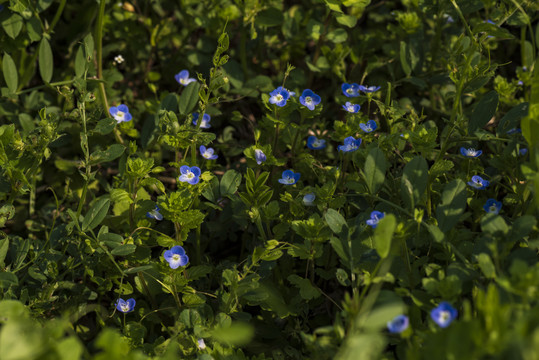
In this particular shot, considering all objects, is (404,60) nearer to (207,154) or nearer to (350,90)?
(350,90)

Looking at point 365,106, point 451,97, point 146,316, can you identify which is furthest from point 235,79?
point 146,316

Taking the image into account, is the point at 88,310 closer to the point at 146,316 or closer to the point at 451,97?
the point at 146,316

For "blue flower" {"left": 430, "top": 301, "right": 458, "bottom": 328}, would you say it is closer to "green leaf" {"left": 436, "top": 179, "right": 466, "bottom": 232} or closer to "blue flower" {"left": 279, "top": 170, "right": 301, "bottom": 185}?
"green leaf" {"left": 436, "top": 179, "right": 466, "bottom": 232}

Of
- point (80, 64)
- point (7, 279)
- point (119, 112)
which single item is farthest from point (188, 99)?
point (7, 279)

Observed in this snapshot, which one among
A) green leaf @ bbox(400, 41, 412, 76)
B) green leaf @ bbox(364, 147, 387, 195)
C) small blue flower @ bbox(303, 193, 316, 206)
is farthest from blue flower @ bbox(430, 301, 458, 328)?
green leaf @ bbox(400, 41, 412, 76)

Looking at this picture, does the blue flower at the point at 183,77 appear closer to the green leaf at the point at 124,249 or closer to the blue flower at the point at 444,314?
the green leaf at the point at 124,249
